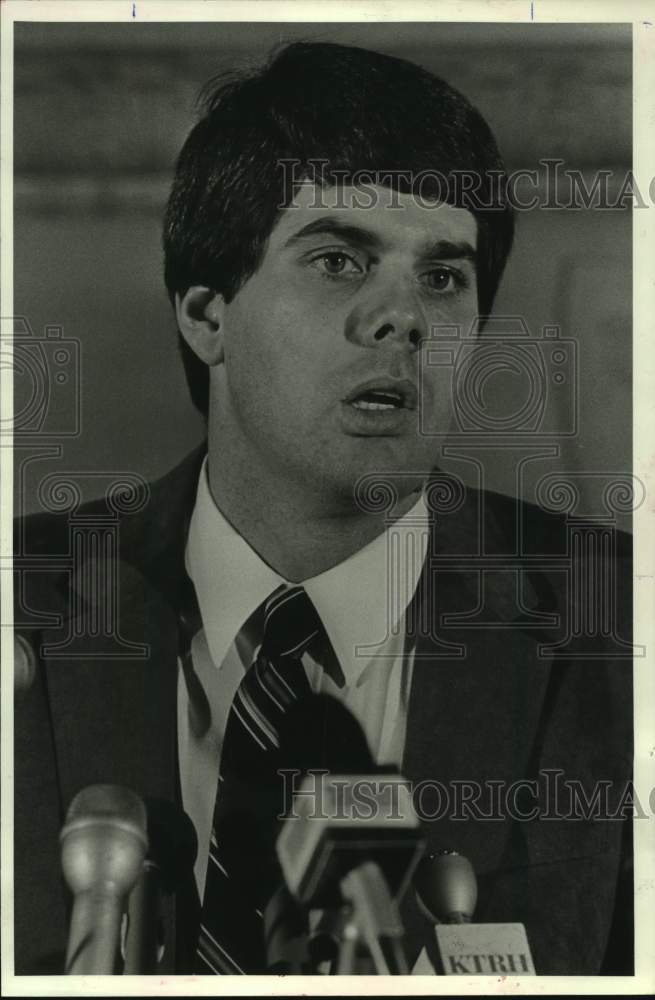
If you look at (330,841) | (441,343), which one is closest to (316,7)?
(441,343)

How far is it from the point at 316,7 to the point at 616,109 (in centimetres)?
63

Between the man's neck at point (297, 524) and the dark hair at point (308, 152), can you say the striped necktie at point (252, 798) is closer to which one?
the man's neck at point (297, 524)

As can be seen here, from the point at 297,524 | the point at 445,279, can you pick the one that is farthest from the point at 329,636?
the point at 445,279

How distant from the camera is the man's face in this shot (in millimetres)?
2062

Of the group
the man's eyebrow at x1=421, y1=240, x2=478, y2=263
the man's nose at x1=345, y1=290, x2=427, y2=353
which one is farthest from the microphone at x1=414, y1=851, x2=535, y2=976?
the man's eyebrow at x1=421, y1=240, x2=478, y2=263

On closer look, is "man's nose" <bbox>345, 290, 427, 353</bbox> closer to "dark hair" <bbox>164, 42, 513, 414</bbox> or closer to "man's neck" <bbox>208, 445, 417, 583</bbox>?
"dark hair" <bbox>164, 42, 513, 414</bbox>

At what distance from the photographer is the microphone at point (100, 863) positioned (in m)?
2.10

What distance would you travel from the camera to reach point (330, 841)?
2.08m

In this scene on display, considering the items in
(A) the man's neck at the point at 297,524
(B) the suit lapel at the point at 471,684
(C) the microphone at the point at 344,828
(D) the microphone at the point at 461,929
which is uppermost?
(A) the man's neck at the point at 297,524

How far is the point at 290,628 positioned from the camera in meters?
2.11

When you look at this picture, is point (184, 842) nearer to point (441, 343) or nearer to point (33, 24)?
point (441, 343)

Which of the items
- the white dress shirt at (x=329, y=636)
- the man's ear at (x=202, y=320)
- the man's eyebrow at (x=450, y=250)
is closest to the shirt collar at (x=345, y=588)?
the white dress shirt at (x=329, y=636)

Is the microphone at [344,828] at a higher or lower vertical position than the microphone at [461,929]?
higher

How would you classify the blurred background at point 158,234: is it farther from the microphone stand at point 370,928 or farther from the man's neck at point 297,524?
the microphone stand at point 370,928
